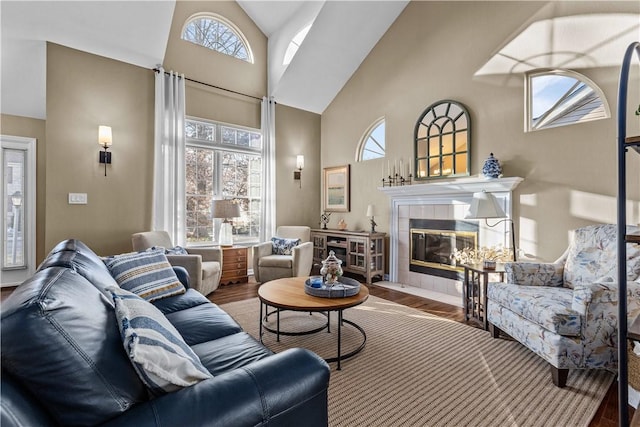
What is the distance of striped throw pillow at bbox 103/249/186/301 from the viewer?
219cm

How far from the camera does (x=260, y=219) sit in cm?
545

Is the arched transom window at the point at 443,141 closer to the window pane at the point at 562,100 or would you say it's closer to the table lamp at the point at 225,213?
the window pane at the point at 562,100

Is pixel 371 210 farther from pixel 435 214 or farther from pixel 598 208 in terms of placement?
pixel 598 208

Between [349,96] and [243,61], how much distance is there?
1.93 m

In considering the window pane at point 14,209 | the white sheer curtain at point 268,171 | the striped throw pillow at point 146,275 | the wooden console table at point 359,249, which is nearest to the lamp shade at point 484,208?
the wooden console table at point 359,249

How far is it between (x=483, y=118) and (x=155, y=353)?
4.23 meters

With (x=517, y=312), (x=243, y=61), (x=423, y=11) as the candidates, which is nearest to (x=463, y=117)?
(x=423, y=11)

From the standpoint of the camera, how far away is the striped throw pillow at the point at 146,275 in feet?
7.18

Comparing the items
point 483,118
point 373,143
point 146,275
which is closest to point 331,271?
point 146,275

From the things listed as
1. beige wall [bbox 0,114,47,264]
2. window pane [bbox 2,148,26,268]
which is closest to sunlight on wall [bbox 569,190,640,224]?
beige wall [bbox 0,114,47,264]

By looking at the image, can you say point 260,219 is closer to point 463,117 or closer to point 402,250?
point 402,250

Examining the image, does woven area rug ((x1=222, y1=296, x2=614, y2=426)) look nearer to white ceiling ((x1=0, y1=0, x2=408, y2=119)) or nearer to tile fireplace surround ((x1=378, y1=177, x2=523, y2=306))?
tile fireplace surround ((x1=378, y1=177, x2=523, y2=306))

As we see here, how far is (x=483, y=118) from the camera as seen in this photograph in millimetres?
3918

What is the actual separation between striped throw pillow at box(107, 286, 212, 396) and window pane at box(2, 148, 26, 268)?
15.8ft
